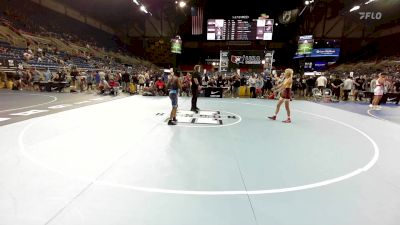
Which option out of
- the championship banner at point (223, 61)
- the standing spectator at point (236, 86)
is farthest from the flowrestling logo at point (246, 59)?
the standing spectator at point (236, 86)

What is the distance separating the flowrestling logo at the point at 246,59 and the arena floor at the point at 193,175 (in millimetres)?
23848

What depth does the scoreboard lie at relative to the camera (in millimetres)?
23625

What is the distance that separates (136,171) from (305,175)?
8.33 ft

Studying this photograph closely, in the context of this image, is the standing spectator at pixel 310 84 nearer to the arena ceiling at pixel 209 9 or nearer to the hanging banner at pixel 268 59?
the hanging banner at pixel 268 59

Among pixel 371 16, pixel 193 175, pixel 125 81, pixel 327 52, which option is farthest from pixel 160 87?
pixel 327 52

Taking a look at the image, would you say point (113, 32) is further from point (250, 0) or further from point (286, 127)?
point (286, 127)

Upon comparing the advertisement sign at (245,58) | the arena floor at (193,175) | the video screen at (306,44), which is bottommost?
the arena floor at (193,175)

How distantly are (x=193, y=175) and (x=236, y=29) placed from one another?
21982 mm

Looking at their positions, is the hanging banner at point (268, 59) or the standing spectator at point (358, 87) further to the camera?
the hanging banner at point (268, 59)

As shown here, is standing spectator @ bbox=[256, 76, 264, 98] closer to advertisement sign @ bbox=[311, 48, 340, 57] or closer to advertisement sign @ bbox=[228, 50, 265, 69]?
advertisement sign @ bbox=[228, 50, 265, 69]

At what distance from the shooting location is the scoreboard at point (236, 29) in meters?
23.6

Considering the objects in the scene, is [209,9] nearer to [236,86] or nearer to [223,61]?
[223,61]

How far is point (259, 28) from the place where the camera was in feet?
76.7

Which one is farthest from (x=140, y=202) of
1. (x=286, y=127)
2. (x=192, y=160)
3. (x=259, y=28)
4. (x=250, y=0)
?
(x=250, y=0)
